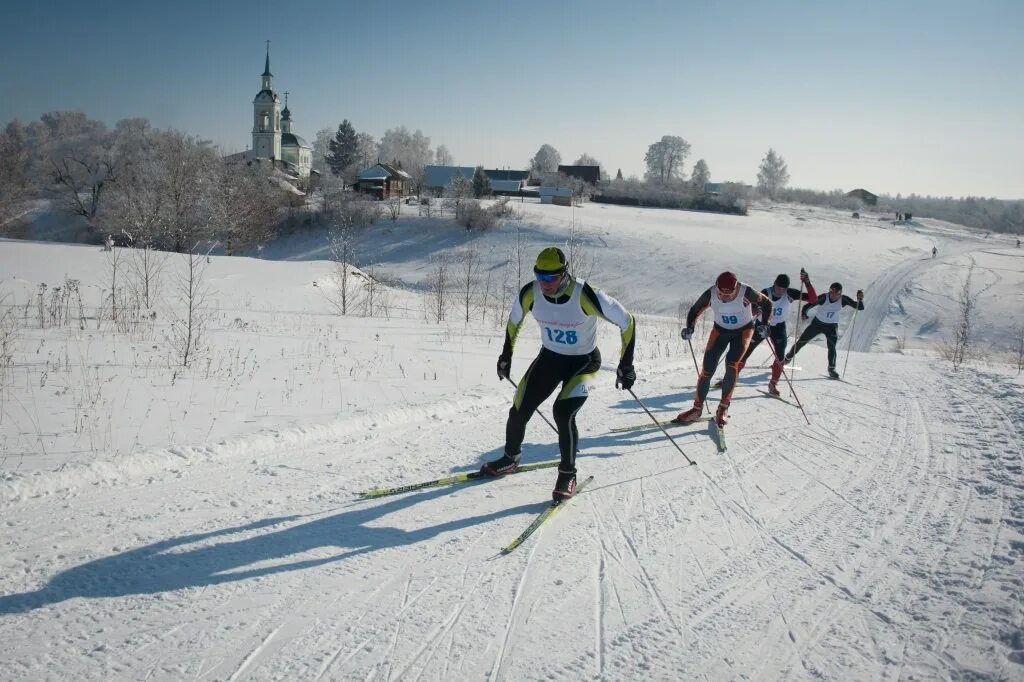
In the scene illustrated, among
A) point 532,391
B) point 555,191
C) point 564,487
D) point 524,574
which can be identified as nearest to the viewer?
point 524,574

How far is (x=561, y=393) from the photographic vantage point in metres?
5.65

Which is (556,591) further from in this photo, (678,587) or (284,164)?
(284,164)

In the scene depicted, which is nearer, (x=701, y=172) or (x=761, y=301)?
(x=761, y=301)

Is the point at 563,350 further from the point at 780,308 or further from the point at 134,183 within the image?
the point at 134,183

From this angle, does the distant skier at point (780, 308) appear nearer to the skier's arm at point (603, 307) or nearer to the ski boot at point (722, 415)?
the ski boot at point (722, 415)

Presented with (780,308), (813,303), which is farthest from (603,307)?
(813,303)

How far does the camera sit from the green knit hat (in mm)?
5191

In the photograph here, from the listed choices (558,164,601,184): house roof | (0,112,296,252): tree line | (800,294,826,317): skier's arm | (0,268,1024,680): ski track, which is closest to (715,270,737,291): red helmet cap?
(0,268,1024,680): ski track

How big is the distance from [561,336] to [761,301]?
4.32 meters

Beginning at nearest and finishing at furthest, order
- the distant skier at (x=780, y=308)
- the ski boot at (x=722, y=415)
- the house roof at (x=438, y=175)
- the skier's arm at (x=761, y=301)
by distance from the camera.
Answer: the ski boot at (x=722, y=415) → the skier's arm at (x=761, y=301) → the distant skier at (x=780, y=308) → the house roof at (x=438, y=175)

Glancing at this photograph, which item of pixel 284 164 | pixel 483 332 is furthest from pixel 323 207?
pixel 483 332

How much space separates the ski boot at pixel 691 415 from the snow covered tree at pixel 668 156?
384ft

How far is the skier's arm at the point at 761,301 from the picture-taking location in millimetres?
8359

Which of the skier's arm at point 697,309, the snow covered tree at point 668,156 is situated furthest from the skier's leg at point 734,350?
the snow covered tree at point 668,156
